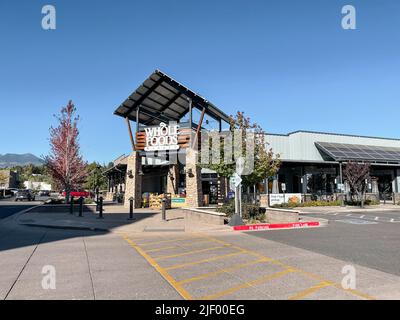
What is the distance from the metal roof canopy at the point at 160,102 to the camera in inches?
961

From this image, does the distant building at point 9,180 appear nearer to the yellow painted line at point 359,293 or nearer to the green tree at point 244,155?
the green tree at point 244,155

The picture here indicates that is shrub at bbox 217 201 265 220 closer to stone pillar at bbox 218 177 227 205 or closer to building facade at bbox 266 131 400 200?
stone pillar at bbox 218 177 227 205

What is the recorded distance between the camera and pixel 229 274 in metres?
6.64

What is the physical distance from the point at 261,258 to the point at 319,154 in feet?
93.3

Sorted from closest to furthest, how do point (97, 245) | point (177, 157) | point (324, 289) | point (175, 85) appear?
point (324, 289), point (97, 245), point (175, 85), point (177, 157)

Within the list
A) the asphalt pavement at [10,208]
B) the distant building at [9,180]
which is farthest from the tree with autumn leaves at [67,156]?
the distant building at [9,180]

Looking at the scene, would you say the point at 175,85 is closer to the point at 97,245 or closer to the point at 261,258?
the point at 97,245

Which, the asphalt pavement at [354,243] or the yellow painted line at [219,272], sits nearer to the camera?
the yellow painted line at [219,272]

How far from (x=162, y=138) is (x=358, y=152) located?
2154 cm

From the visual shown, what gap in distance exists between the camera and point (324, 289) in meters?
5.57

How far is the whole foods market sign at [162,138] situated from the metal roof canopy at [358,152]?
15.9 meters

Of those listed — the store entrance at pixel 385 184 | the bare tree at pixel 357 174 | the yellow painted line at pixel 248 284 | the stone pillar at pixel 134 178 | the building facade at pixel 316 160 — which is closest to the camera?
the yellow painted line at pixel 248 284
